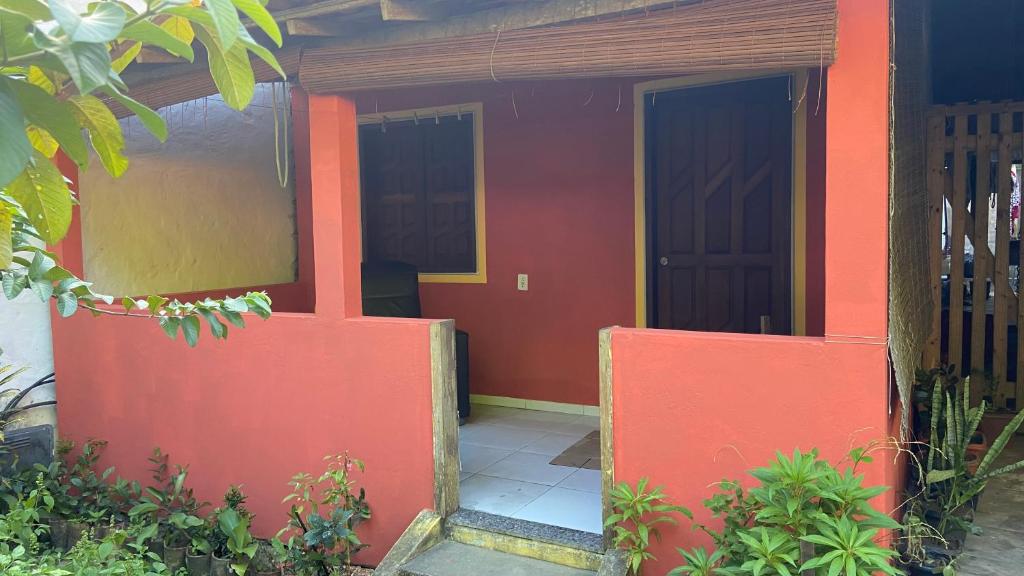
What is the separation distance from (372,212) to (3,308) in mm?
2705

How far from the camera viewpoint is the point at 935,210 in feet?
16.6

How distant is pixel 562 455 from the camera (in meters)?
4.44

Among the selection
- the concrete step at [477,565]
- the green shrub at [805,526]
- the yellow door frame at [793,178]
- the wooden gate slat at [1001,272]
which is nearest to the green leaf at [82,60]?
the green shrub at [805,526]

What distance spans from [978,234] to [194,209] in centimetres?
565

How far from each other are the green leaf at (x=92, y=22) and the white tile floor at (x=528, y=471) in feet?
9.47

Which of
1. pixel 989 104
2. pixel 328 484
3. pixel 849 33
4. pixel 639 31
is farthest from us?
pixel 989 104

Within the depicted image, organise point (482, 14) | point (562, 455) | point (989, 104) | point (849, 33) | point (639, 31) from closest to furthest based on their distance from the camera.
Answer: point (849, 33) → point (639, 31) → point (482, 14) → point (562, 455) → point (989, 104)

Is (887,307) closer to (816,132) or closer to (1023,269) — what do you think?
(816,132)

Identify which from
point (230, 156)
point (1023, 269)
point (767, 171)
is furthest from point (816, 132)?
point (230, 156)

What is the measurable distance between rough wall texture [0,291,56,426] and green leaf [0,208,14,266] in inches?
154

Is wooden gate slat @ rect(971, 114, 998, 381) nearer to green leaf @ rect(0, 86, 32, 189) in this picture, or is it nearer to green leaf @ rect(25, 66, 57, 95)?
green leaf @ rect(25, 66, 57, 95)

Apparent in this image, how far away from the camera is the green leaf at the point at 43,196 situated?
1241 millimetres

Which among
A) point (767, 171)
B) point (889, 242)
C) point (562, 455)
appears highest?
point (767, 171)

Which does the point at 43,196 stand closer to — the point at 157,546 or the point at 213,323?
the point at 213,323
